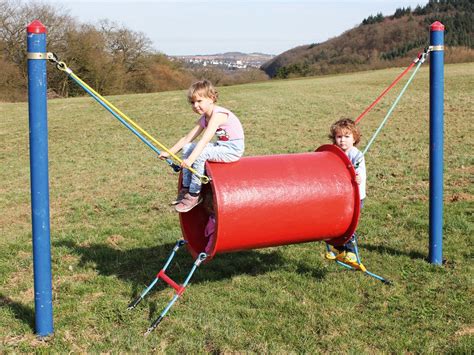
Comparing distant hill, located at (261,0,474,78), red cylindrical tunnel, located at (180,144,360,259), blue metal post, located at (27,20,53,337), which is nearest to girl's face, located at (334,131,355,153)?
red cylindrical tunnel, located at (180,144,360,259)

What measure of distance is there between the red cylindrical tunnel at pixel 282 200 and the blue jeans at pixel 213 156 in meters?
0.06

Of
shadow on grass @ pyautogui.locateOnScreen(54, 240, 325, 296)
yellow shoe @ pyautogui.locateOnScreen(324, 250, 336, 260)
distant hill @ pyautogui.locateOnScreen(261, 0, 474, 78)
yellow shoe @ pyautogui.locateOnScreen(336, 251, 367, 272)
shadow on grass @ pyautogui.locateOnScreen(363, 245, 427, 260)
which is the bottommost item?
shadow on grass @ pyautogui.locateOnScreen(54, 240, 325, 296)

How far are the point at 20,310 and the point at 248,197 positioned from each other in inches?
88.7

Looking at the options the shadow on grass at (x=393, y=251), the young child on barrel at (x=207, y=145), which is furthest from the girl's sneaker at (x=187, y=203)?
the shadow on grass at (x=393, y=251)

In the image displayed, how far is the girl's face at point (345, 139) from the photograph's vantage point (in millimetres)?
5668

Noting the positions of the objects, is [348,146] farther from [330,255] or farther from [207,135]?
[207,135]

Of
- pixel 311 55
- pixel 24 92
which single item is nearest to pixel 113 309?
pixel 24 92

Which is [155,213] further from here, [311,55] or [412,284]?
[311,55]

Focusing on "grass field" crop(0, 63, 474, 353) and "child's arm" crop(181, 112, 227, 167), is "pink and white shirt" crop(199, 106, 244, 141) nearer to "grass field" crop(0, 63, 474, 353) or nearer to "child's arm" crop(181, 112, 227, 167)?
"child's arm" crop(181, 112, 227, 167)

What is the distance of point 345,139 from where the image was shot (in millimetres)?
5691

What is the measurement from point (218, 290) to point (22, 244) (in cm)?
301

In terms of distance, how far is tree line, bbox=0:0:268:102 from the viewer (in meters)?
39.0

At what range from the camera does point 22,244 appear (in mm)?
7086

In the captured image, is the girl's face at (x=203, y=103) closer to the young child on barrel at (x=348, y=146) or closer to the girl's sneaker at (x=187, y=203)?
A: the girl's sneaker at (x=187, y=203)
